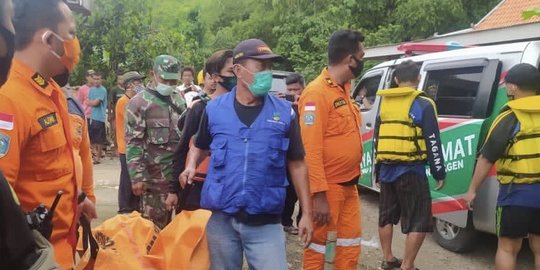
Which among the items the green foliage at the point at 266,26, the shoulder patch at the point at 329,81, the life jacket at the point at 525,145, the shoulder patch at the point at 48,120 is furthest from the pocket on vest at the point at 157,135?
the life jacket at the point at 525,145

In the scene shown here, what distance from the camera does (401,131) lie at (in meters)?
4.84

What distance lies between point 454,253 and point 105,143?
812cm

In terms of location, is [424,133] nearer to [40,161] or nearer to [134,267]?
[134,267]

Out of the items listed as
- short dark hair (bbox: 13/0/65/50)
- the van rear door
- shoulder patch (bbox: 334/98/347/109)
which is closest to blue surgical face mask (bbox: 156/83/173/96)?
shoulder patch (bbox: 334/98/347/109)

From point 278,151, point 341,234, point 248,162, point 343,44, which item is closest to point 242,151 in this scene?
point 248,162

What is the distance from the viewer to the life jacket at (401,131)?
479 cm

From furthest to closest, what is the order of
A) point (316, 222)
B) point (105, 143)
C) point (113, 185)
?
point (105, 143), point (113, 185), point (316, 222)

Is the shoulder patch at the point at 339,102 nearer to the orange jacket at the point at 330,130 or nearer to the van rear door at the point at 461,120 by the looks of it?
the orange jacket at the point at 330,130

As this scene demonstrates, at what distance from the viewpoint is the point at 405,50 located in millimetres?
6859

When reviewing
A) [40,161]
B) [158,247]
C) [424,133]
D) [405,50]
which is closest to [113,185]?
[405,50]

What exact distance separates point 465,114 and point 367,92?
2630 mm

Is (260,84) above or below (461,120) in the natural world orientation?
above

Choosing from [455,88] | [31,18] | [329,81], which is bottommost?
[455,88]

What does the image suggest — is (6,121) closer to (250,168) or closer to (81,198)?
(81,198)
